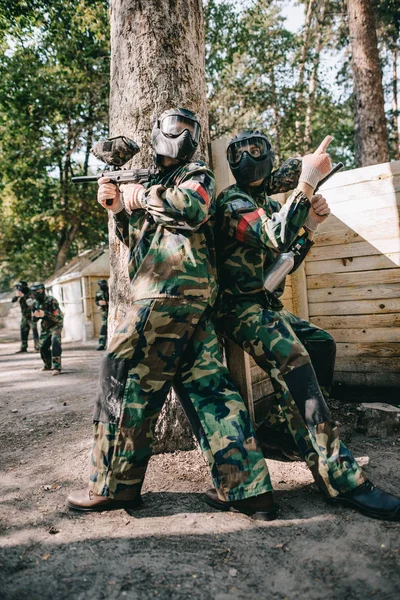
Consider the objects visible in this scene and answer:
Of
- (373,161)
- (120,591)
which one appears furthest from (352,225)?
(373,161)

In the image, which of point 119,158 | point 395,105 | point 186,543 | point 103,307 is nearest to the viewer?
point 186,543

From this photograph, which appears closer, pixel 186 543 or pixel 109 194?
pixel 186 543

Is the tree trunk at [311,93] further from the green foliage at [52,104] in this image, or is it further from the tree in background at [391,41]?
the green foliage at [52,104]

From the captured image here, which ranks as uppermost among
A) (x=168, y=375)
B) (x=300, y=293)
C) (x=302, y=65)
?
(x=302, y=65)

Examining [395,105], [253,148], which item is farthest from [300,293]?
[395,105]

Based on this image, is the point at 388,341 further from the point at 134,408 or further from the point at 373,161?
the point at 373,161

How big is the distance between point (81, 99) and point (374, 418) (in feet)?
53.9

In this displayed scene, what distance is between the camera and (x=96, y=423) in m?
2.71

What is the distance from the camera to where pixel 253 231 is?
2.76 metres

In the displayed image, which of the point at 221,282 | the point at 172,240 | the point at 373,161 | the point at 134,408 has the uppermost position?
the point at 373,161

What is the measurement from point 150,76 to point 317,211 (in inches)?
67.7

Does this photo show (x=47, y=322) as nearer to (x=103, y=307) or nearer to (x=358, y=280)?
(x=103, y=307)

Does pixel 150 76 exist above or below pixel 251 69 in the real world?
below

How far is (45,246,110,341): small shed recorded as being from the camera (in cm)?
1800
